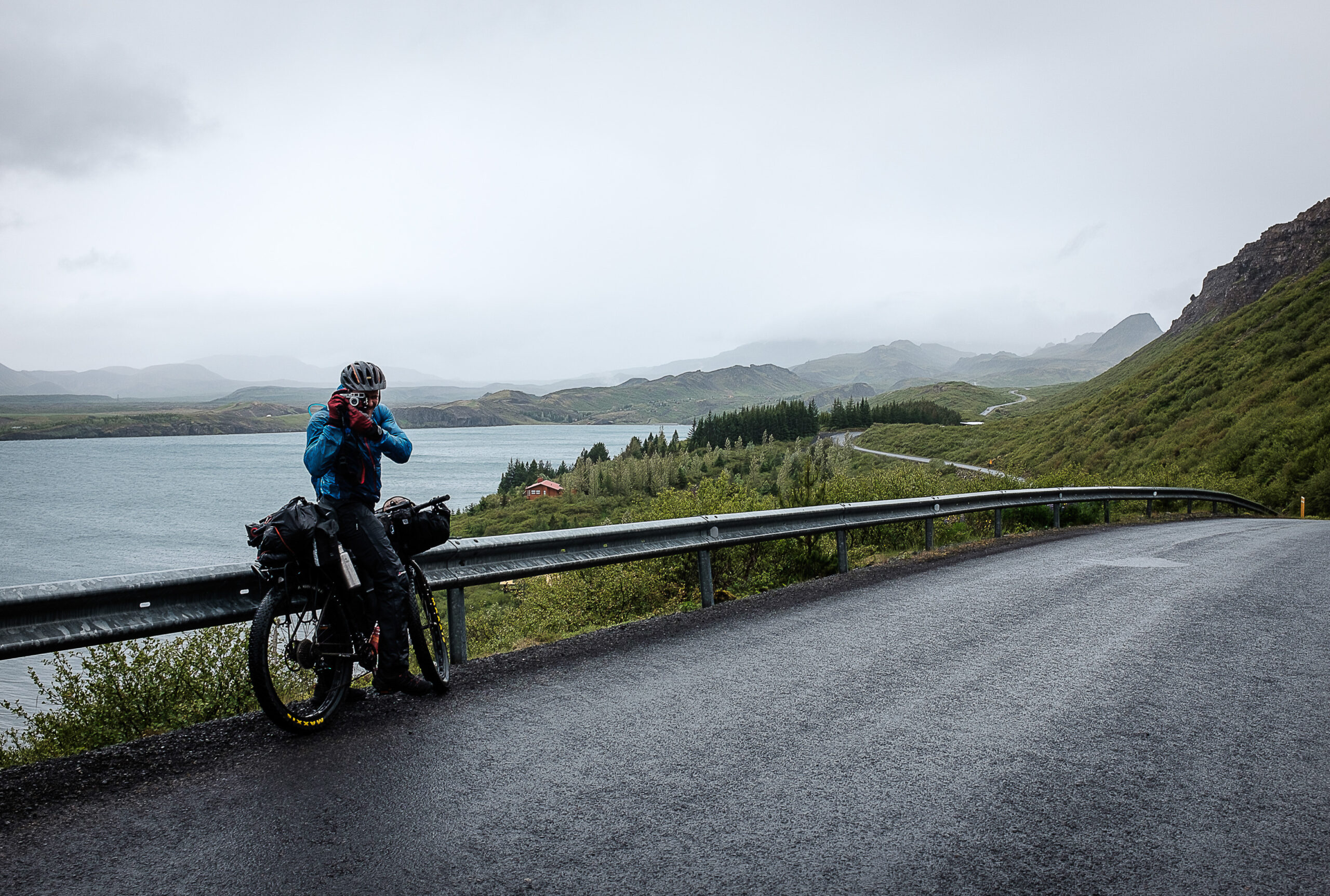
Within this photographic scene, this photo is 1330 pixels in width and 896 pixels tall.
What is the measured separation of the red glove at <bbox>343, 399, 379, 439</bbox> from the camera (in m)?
4.13

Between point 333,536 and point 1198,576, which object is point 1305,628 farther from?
point 333,536

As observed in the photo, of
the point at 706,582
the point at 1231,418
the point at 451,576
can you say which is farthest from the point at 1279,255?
the point at 451,576

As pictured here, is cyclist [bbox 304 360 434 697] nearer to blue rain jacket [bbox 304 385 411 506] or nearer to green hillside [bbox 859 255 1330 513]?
blue rain jacket [bbox 304 385 411 506]

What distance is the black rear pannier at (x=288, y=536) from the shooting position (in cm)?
387

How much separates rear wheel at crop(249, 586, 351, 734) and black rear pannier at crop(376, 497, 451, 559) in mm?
606

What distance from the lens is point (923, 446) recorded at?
9106 cm

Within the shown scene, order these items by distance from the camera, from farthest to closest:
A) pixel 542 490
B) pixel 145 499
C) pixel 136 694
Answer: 1. pixel 542 490
2. pixel 145 499
3. pixel 136 694

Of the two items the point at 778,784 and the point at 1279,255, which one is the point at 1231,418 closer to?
the point at 778,784

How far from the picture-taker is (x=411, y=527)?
462 centimetres

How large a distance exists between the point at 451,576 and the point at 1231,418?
162 ft

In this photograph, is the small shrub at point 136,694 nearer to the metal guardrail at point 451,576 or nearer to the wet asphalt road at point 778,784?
the metal guardrail at point 451,576

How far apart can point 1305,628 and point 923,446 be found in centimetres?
8864

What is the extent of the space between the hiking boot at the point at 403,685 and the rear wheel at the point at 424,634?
5cm

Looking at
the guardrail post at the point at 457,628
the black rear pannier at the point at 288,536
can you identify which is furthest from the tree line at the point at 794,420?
the black rear pannier at the point at 288,536
